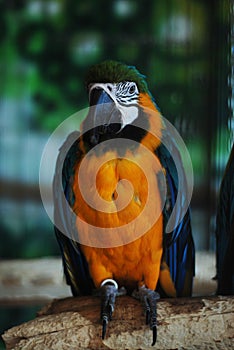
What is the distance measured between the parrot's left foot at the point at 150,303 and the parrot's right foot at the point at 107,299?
0.14ft

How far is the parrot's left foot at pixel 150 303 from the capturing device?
0.88 metres

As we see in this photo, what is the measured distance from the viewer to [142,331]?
0.89 meters

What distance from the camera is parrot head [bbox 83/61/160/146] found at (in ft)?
3.05

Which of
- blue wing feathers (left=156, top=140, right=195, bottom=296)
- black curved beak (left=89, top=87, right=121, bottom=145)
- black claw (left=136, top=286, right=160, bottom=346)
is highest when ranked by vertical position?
black curved beak (left=89, top=87, right=121, bottom=145)

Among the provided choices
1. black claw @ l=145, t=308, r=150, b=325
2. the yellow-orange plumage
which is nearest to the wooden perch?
black claw @ l=145, t=308, r=150, b=325

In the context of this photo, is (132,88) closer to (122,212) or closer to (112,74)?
(112,74)

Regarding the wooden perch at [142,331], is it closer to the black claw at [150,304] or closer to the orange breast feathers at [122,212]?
the black claw at [150,304]

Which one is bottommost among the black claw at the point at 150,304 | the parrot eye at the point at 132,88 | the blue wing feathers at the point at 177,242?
the black claw at the point at 150,304

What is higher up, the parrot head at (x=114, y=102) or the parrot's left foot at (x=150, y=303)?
the parrot head at (x=114, y=102)

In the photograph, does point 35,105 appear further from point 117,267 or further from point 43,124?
point 117,267

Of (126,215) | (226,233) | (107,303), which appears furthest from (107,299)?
(226,233)

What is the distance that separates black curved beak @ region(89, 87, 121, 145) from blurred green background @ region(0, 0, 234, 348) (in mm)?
135

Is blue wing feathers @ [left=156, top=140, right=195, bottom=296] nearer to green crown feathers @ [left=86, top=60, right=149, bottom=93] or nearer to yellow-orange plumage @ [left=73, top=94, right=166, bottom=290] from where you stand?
yellow-orange plumage @ [left=73, top=94, right=166, bottom=290]

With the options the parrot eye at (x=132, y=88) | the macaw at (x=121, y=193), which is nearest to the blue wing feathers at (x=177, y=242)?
the macaw at (x=121, y=193)
